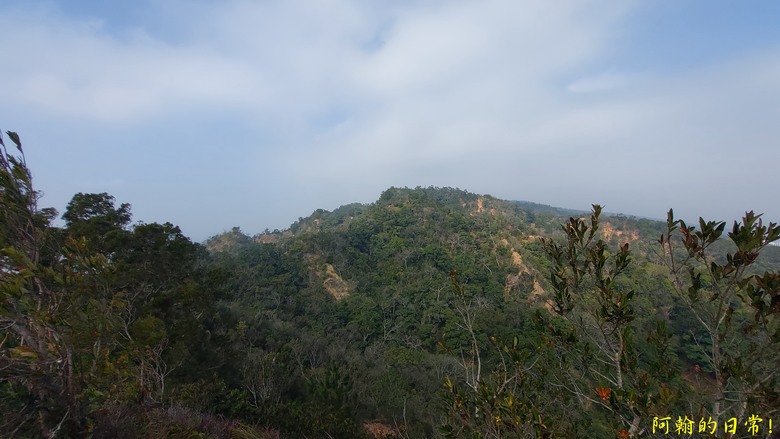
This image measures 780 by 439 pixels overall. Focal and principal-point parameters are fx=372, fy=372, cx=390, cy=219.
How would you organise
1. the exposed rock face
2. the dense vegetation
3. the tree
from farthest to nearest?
the exposed rock face < the dense vegetation < the tree

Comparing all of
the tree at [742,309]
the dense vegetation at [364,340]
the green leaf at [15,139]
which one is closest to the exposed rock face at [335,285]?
the dense vegetation at [364,340]

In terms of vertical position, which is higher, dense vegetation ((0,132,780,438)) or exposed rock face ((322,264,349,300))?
dense vegetation ((0,132,780,438))

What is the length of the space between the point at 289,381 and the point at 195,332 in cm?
471

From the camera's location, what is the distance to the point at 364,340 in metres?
25.2

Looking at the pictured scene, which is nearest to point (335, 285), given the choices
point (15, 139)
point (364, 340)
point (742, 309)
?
point (364, 340)

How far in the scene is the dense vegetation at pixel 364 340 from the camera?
1.89 meters

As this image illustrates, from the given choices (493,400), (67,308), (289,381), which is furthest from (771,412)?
(289,381)

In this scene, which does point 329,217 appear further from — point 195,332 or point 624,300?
point 624,300

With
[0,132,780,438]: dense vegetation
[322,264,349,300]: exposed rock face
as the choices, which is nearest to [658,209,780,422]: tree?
[0,132,780,438]: dense vegetation

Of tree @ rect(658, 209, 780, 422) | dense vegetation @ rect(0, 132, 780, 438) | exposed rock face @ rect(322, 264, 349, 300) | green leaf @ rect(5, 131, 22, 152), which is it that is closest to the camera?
tree @ rect(658, 209, 780, 422)

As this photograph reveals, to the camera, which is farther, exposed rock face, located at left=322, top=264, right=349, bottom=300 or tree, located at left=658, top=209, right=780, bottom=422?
exposed rock face, located at left=322, top=264, right=349, bottom=300

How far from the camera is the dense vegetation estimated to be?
6.20 feet

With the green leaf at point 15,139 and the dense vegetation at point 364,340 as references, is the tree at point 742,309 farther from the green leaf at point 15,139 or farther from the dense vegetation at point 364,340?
the green leaf at point 15,139

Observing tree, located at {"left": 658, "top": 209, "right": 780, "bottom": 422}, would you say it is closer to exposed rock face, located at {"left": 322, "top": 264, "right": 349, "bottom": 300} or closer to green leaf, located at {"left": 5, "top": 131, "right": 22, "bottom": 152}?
green leaf, located at {"left": 5, "top": 131, "right": 22, "bottom": 152}
